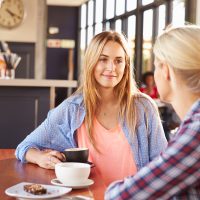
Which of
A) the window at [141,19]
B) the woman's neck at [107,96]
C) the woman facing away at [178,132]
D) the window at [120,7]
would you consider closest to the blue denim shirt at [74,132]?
the woman's neck at [107,96]

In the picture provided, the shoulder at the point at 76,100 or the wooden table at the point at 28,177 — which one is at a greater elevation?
the shoulder at the point at 76,100

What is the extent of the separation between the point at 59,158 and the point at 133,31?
777 centimetres

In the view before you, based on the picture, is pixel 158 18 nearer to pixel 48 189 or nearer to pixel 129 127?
pixel 129 127

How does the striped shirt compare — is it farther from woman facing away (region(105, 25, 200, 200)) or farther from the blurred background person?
the blurred background person

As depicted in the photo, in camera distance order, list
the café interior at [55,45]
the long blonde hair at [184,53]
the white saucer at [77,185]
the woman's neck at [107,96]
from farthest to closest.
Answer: the café interior at [55,45], the woman's neck at [107,96], the white saucer at [77,185], the long blonde hair at [184,53]

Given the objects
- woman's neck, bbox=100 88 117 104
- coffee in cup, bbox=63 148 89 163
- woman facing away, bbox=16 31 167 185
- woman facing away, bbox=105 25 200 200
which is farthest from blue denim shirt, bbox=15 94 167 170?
woman facing away, bbox=105 25 200 200

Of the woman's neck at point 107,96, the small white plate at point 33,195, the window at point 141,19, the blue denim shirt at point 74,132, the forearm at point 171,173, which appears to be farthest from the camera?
the window at point 141,19

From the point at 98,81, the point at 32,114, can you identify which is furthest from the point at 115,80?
the point at 32,114

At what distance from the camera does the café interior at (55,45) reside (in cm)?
356

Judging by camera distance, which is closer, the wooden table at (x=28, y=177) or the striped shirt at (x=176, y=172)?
the striped shirt at (x=176, y=172)

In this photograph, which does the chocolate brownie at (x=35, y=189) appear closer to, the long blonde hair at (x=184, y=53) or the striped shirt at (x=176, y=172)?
the striped shirt at (x=176, y=172)

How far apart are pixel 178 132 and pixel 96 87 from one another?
1046 mm

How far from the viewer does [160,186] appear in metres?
0.91

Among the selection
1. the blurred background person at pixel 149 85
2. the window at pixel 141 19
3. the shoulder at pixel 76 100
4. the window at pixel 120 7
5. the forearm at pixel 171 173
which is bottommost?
the blurred background person at pixel 149 85
